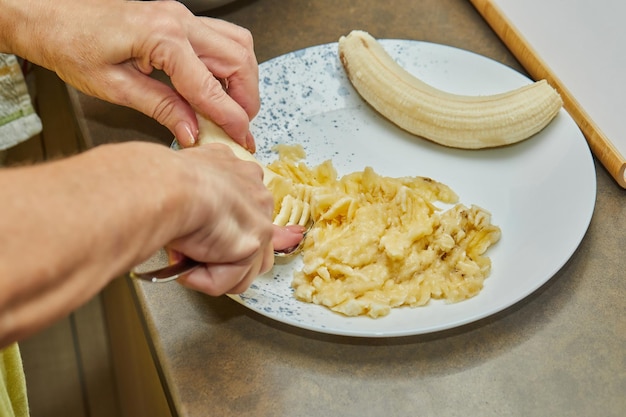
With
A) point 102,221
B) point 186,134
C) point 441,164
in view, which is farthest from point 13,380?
point 441,164

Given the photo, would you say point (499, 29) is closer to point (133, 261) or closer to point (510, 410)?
point (510, 410)

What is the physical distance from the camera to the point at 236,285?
0.69 meters

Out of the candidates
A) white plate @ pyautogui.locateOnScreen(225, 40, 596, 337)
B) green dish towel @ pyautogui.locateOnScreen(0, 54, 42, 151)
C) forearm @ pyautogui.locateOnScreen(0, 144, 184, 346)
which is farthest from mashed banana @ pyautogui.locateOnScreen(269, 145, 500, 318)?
green dish towel @ pyautogui.locateOnScreen(0, 54, 42, 151)

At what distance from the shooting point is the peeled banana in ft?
3.17

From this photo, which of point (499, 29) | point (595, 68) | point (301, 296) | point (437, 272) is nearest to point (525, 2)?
point (499, 29)

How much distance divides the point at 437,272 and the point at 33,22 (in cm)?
60

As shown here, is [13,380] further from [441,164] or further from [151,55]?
[441,164]

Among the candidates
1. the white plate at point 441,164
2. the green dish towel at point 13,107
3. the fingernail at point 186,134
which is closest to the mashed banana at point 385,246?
the white plate at point 441,164

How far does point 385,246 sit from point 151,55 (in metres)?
0.37

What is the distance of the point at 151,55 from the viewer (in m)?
0.83

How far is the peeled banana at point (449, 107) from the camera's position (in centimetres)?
97

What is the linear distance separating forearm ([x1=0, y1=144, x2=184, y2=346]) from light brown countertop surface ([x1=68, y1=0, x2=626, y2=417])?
0.96 ft

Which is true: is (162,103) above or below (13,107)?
above

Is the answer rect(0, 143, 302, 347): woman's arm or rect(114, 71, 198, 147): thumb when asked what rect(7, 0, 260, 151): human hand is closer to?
rect(114, 71, 198, 147): thumb
